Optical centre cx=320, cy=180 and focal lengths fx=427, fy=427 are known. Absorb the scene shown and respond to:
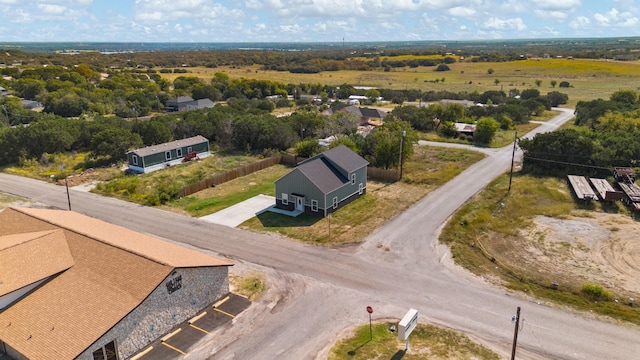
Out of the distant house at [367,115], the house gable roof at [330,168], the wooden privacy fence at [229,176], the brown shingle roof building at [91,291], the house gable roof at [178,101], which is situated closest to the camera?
the brown shingle roof building at [91,291]

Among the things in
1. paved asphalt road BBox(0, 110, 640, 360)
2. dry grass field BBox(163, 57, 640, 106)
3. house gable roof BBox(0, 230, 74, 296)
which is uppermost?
dry grass field BBox(163, 57, 640, 106)

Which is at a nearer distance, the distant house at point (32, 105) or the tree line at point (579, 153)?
the tree line at point (579, 153)

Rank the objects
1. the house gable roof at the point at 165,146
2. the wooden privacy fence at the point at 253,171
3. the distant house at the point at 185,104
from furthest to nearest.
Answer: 1. the distant house at the point at 185,104
2. the house gable roof at the point at 165,146
3. the wooden privacy fence at the point at 253,171

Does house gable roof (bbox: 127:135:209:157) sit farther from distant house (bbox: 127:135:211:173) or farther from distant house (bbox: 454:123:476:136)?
distant house (bbox: 454:123:476:136)

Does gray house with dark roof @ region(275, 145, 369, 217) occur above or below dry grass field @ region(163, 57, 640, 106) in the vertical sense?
below

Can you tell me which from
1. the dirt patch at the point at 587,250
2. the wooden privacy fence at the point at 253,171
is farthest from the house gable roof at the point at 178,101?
the dirt patch at the point at 587,250

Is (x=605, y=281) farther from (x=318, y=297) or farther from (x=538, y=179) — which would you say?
(x=538, y=179)

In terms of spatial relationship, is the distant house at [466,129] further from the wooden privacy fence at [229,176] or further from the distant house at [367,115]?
the wooden privacy fence at [229,176]

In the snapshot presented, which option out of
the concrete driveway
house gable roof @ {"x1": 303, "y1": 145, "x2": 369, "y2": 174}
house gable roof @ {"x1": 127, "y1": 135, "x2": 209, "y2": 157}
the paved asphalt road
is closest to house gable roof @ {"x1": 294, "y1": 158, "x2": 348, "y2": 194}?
house gable roof @ {"x1": 303, "y1": 145, "x2": 369, "y2": 174}
